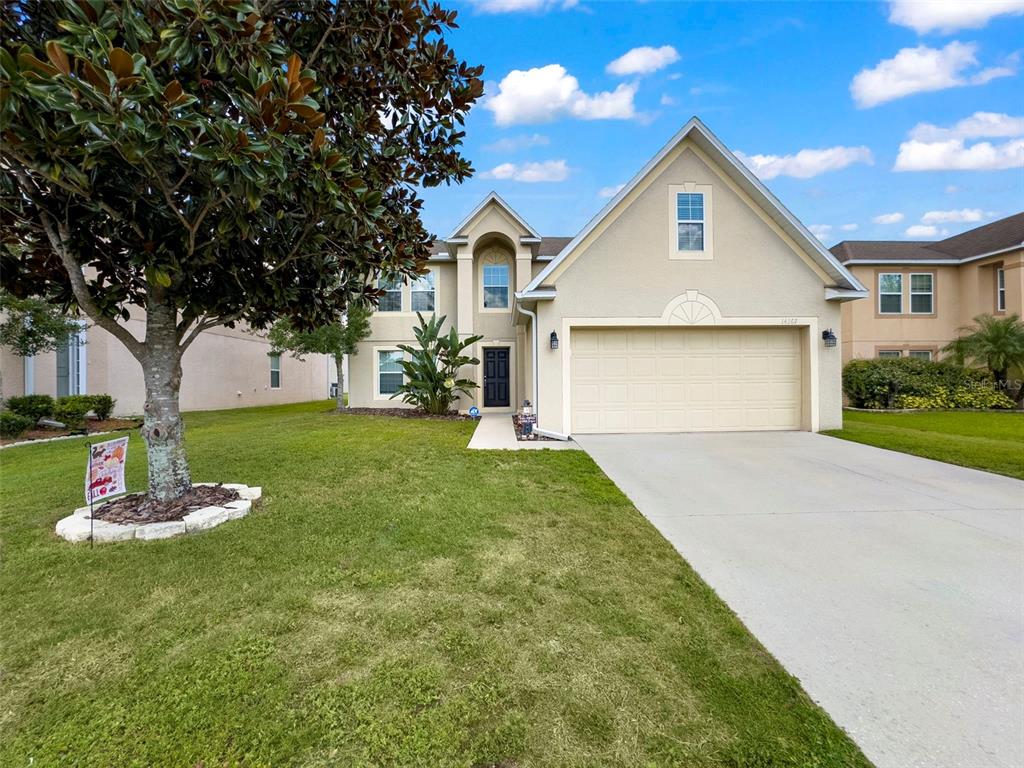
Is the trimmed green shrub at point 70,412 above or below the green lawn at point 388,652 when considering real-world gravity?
above

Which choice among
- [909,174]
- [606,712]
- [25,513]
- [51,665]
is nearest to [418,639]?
[606,712]

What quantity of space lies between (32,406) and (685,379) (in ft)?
49.9

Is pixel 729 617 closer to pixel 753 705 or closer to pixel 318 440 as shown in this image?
pixel 753 705

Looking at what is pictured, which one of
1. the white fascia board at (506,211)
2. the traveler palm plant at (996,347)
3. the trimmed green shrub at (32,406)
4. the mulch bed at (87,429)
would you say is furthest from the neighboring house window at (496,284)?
the traveler palm plant at (996,347)

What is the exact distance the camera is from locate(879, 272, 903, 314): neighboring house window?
17.3 meters

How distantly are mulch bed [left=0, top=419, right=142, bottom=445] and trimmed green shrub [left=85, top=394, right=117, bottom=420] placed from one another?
180mm

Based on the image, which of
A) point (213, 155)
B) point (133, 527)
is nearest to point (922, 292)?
point (213, 155)

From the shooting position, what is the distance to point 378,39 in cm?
382

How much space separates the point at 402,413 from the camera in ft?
47.5

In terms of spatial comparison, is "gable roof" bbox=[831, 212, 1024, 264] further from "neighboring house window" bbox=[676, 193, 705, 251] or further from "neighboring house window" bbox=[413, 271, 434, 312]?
"neighboring house window" bbox=[413, 271, 434, 312]

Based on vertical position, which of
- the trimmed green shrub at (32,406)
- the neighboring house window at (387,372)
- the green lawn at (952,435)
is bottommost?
the green lawn at (952,435)

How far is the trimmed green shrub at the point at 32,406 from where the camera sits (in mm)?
10445

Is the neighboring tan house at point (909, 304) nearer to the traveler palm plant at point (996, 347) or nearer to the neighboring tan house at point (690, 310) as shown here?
the traveler palm plant at point (996, 347)

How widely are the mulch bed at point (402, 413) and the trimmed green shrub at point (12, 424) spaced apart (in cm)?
695
